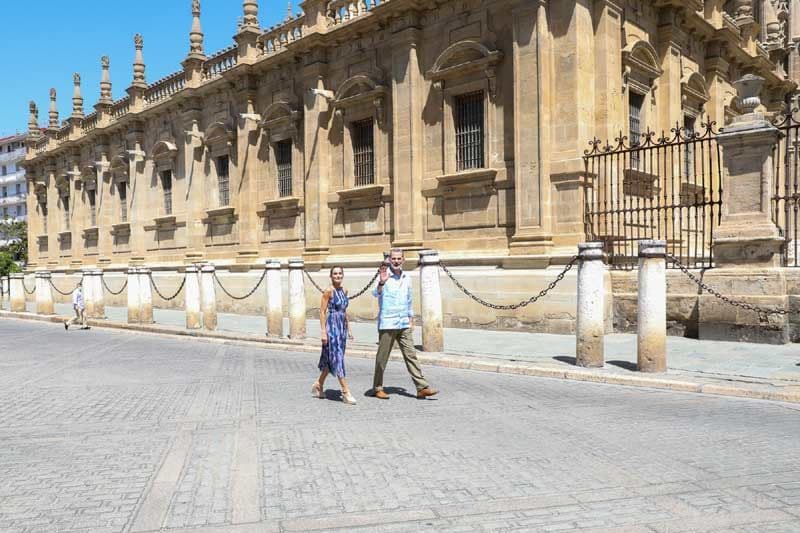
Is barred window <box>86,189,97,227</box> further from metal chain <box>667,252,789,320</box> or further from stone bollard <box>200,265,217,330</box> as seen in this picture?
metal chain <box>667,252,789,320</box>

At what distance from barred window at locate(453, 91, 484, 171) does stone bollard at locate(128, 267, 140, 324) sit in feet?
31.0

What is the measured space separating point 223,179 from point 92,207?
43.3 ft

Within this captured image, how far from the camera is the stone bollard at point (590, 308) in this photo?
8406mm

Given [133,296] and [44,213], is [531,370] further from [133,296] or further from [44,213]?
[44,213]

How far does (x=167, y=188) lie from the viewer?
82.3 feet

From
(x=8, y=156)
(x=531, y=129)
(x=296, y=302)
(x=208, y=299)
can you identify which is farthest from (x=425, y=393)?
(x=8, y=156)

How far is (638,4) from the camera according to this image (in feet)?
46.7

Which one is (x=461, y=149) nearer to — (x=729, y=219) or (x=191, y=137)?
(x=729, y=219)

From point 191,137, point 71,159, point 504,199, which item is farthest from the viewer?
point 71,159

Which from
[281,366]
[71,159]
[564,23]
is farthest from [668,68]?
[71,159]

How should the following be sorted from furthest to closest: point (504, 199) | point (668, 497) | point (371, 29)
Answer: point (371, 29) < point (504, 199) < point (668, 497)

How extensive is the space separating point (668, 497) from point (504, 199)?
10038 mm

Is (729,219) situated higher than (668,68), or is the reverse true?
(668,68)

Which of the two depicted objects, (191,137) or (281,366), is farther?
(191,137)
